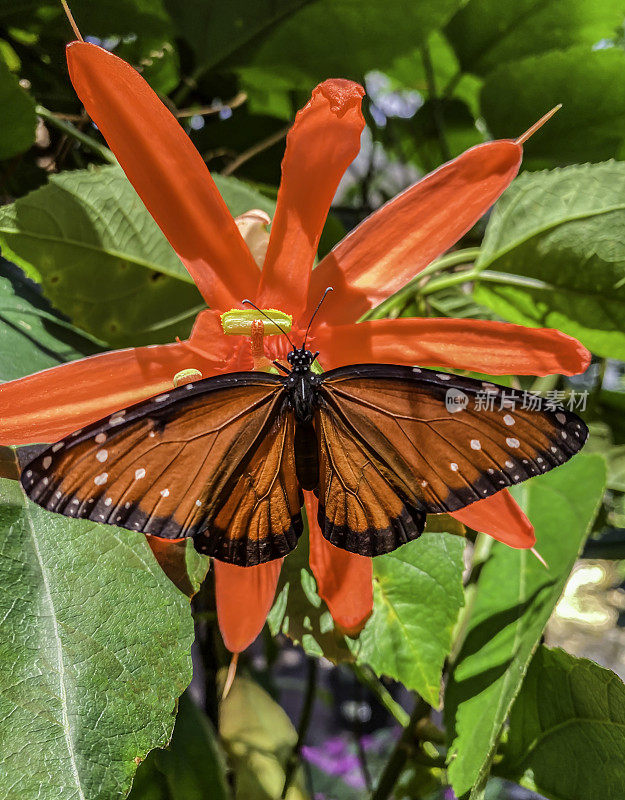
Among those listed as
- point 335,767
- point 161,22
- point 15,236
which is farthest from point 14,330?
point 335,767

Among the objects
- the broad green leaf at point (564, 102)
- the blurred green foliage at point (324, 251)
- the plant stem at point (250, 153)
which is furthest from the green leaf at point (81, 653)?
the broad green leaf at point (564, 102)

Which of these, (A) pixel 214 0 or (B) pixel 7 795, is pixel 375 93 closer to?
(A) pixel 214 0

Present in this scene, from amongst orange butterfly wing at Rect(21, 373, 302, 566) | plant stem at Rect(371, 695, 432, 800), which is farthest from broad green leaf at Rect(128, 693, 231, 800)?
orange butterfly wing at Rect(21, 373, 302, 566)

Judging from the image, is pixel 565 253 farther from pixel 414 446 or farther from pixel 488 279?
pixel 414 446

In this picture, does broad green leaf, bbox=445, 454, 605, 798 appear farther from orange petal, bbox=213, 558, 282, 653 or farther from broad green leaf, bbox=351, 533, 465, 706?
orange petal, bbox=213, 558, 282, 653

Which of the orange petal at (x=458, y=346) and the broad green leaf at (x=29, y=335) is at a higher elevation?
the broad green leaf at (x=29, y=335)

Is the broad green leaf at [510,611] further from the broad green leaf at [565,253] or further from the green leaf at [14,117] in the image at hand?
the green leaf at [14,117]
